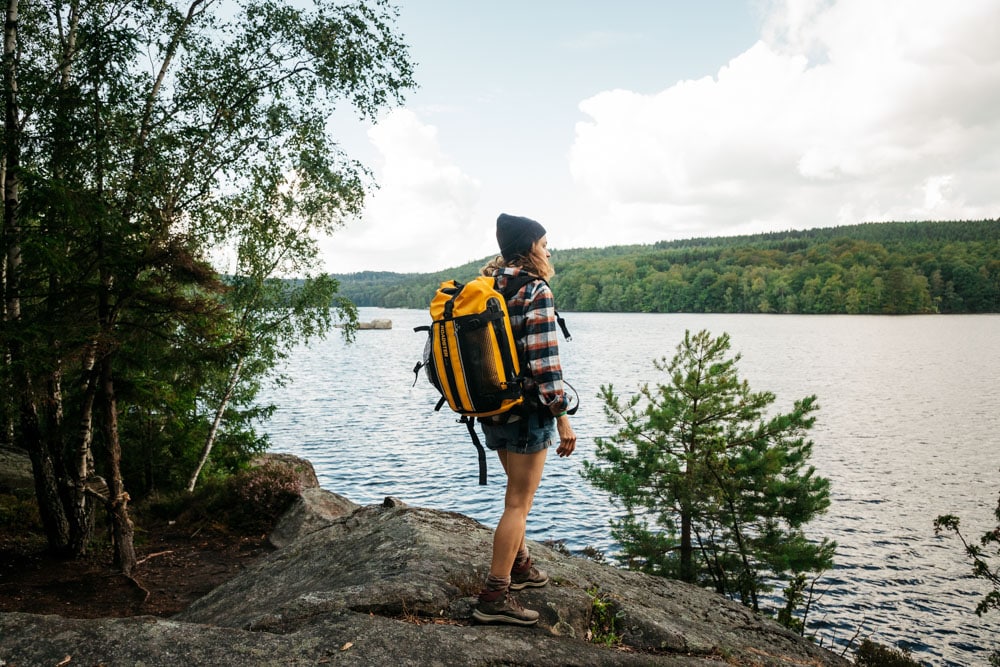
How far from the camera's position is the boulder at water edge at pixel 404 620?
11.1 ft

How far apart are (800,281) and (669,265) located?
125 ft

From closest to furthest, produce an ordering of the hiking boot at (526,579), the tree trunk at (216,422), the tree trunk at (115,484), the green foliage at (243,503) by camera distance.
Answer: the hiking boot at (526,579) < the tree trunk at (115,484) < the green foliage at (243,503) < the tree trunk at (216,422)

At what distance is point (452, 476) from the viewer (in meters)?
21.3

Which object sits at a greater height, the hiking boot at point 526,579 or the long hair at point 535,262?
the long hair at point 535,262

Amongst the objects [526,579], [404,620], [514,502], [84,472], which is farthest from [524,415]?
[84,472]

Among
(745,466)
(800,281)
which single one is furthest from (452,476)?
(800,281)

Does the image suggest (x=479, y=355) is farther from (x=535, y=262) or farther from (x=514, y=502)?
(x=514, y=502)

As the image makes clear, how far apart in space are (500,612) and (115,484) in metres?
6.44

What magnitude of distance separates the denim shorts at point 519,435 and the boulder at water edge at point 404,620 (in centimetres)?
119

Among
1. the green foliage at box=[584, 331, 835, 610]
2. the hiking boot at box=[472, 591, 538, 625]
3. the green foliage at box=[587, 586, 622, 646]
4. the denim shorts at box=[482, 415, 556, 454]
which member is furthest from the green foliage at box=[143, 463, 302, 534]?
the denim shorts at box=[482, 415, 556, 454]

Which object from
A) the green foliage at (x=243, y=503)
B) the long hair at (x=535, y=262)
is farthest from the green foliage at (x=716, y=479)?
the long hair at (x=535, y=262)

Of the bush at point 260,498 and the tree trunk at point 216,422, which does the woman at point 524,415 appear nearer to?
the bush at point 260,498

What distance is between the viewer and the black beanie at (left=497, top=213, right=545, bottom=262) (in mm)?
3943

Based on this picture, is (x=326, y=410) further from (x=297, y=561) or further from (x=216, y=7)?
(x=297, y=561)
